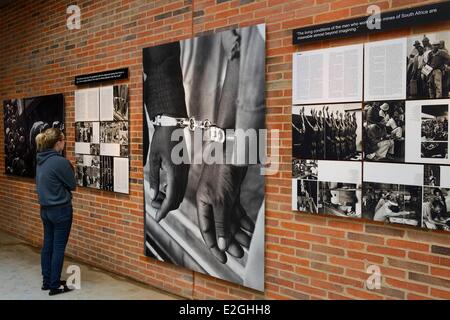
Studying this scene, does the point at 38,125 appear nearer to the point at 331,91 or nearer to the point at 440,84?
the point at 331,91

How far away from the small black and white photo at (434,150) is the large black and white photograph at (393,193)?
0.09 m

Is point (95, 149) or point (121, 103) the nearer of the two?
point (121, 103)

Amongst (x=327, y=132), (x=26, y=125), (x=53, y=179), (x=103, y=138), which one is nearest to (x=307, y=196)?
(x=327, y=132)

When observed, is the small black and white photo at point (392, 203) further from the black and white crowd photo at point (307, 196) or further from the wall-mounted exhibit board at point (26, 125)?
the wall-mounted exhibit board at point (26, 125)

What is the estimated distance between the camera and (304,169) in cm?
330

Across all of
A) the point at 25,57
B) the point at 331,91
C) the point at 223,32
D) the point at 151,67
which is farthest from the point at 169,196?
the point at 25,57

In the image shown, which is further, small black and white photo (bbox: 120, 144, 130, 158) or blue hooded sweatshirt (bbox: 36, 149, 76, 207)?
small black and white photo (bbox: 120, 144, 130, 158)

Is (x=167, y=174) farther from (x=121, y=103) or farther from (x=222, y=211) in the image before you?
(x=121, y=103)

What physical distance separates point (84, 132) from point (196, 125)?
2.11m

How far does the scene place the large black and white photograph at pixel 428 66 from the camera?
2621 millimetres

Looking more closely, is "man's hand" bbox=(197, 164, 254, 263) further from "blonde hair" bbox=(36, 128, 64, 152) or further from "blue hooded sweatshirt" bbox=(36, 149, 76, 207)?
"blonde hair" bbox=(36, 128, 64, 152)

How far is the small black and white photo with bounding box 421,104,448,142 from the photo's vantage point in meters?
2.63

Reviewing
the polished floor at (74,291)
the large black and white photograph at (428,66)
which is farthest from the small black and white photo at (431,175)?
the polished floor at (74,291)

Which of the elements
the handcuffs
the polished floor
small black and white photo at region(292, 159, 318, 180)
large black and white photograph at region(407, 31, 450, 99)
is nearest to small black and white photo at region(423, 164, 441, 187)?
large black and white photograph at region(407, 31, 450, 99)
